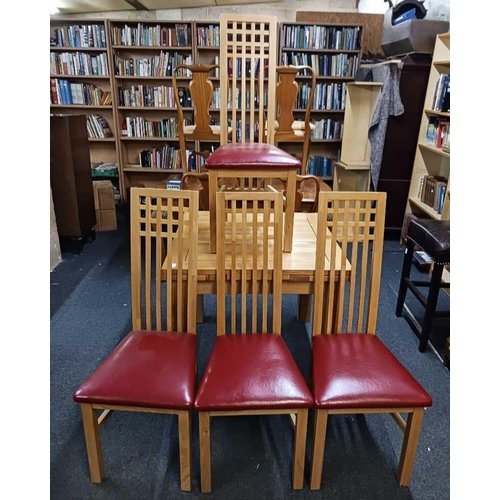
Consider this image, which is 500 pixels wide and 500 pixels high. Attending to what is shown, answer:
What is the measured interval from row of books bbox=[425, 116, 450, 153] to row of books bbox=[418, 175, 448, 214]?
0.90ft

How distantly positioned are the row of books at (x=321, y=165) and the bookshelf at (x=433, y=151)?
1196 mm

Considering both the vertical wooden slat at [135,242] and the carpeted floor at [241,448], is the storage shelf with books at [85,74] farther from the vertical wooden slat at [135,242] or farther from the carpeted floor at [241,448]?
the vertical wooden slat at [135,242]

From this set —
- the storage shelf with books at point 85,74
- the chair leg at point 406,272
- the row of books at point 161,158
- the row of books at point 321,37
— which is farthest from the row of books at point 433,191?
the storage shelf with books at point 85,74

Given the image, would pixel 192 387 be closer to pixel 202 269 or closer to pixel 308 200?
pixel 202 269

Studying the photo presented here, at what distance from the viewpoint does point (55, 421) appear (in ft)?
5.29

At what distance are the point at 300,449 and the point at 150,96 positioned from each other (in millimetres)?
4053

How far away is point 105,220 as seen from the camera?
153 inches

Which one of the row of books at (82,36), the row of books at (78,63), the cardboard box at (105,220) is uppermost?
the row of books at (82,36)

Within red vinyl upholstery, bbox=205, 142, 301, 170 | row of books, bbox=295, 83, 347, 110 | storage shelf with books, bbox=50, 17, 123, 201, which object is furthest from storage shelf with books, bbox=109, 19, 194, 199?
red vinyl upholstery, bbox=205, 142, 301, 170

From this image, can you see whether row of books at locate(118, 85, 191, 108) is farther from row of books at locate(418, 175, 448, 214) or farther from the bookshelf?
row of books at locate(418, 175, 448, 214)

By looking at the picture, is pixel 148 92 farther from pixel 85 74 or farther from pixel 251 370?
pixel 251 370

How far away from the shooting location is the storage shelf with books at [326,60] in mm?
4008

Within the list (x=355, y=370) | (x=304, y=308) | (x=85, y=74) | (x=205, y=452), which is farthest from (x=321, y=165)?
(x=205, y=452)

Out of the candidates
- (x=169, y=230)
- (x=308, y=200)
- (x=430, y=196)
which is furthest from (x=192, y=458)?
(x=430, y=196)
